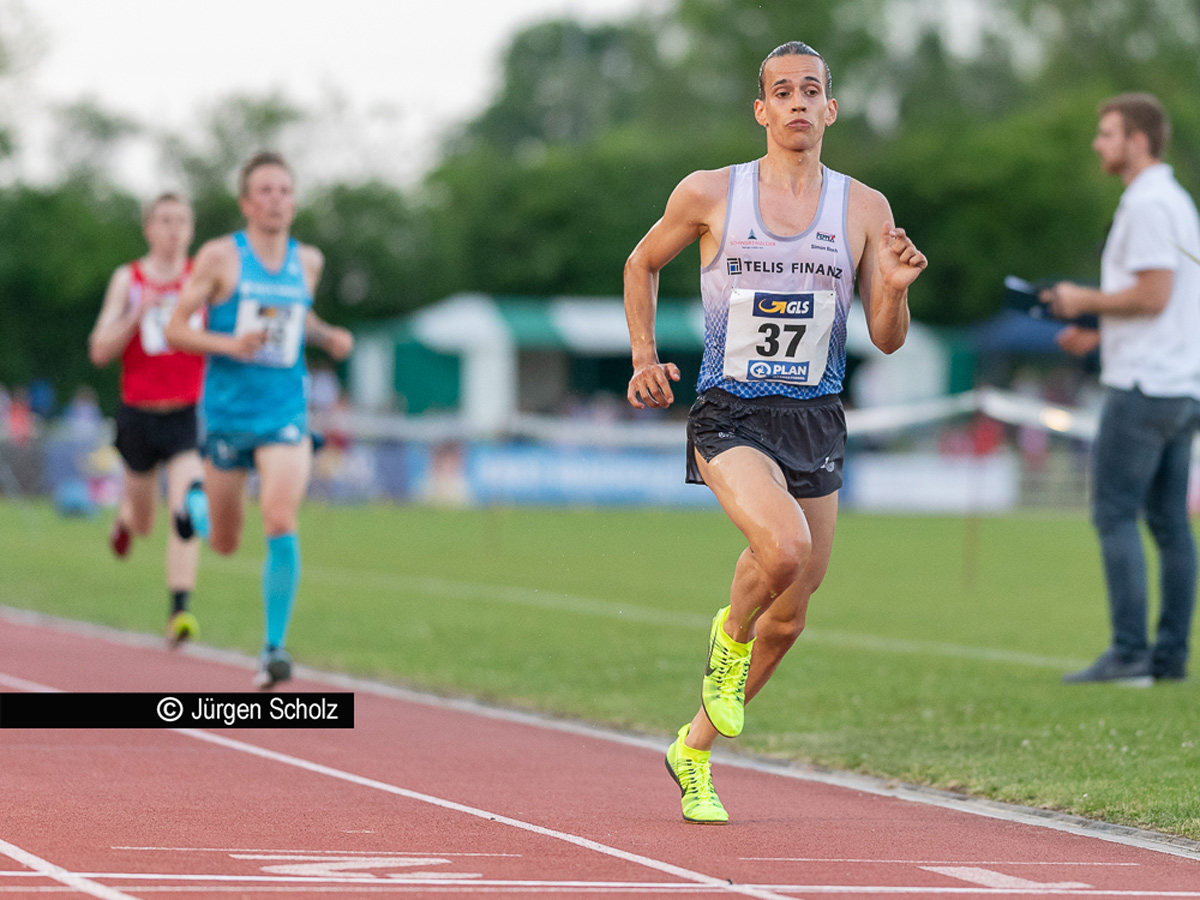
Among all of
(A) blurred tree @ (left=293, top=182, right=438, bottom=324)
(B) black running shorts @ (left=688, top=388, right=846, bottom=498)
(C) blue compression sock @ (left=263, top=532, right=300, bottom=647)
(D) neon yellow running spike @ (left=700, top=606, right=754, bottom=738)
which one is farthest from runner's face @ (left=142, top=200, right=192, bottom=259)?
(A) blurred tree @ (left=293, top=182, right=438, bottom=324)

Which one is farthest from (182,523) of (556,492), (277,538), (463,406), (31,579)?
(463,406)

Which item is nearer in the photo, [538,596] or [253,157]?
[253,157]

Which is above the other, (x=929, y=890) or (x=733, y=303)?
(x=733, y=303)

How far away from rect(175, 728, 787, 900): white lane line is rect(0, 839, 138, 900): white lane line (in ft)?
4.65

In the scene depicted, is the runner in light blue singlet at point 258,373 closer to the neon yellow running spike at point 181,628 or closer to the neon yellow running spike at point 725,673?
the neon yellow running spike at point 181,628

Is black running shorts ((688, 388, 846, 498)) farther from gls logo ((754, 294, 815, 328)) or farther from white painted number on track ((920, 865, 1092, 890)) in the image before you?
white painted number on track ((920, 865, 1092, 890))

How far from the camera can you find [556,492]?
30.5 meters

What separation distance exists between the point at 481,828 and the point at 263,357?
4076 mm

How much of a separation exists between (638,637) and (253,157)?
4.34 metres

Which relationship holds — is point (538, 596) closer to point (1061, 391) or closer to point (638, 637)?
point (638, 637)

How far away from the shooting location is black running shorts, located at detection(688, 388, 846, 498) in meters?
6.09

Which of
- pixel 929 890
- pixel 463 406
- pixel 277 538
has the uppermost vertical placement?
pixel 463 406

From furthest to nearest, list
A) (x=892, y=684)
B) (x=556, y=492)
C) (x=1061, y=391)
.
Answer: (x=1061, y=391), (x=556, y=492), (x=892, y=684)
